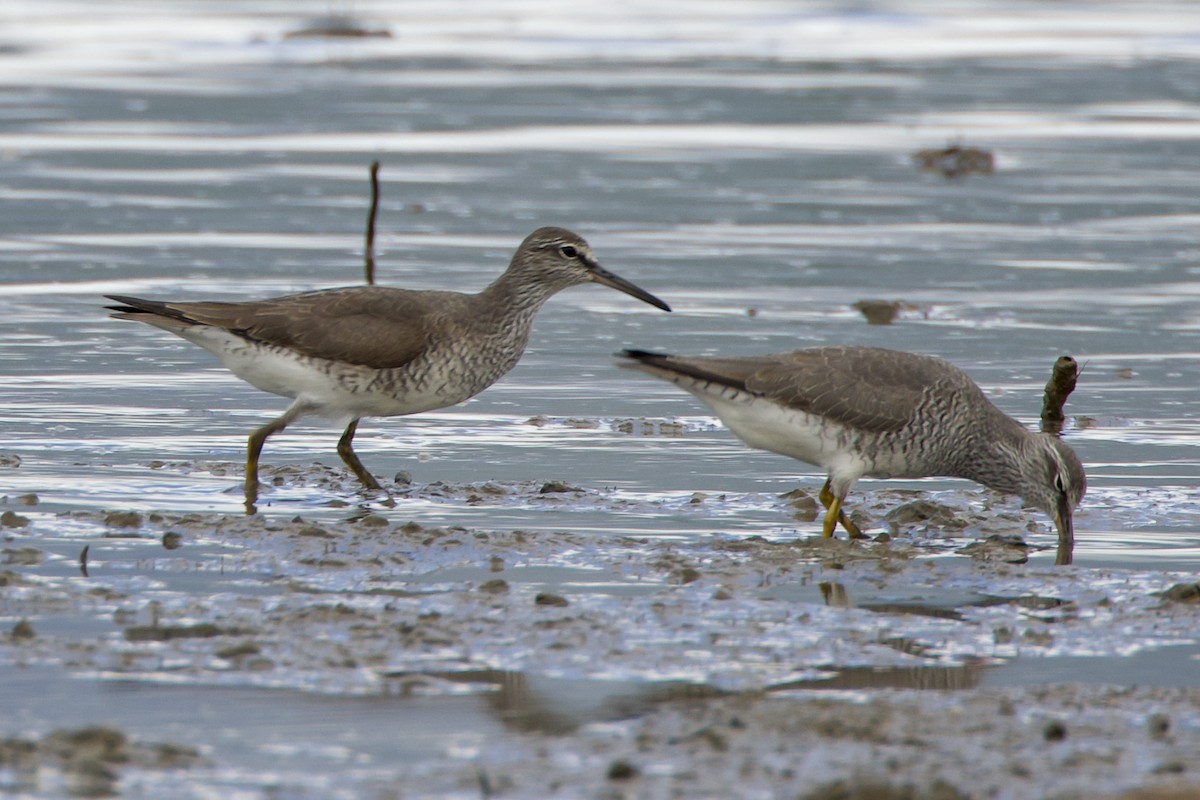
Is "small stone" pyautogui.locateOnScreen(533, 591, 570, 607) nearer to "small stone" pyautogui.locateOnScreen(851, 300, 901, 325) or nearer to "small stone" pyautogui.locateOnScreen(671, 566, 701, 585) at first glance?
"small stone" pyautogui.locateOnScreen(671, 566, 701, 585)

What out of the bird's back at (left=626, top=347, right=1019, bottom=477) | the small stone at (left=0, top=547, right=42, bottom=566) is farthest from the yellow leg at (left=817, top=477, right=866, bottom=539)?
the small stone at (left=0, top=547, right=42, bottom=566)

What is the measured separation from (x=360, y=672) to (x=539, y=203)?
10879mm

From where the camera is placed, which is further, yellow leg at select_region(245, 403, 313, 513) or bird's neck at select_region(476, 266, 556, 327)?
bird's neck at select_region(476, 266, 556, 327)

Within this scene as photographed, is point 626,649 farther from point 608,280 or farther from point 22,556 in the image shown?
point 608,280

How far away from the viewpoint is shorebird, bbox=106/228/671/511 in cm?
924

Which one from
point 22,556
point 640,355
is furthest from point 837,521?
point 22,556

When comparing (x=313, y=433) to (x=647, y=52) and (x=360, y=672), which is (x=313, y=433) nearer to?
(x=360, y=672)

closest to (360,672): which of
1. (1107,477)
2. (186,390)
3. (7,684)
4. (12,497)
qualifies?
(7,684)

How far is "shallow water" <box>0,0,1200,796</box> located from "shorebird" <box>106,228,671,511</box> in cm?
40

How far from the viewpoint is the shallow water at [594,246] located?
28.5 ft

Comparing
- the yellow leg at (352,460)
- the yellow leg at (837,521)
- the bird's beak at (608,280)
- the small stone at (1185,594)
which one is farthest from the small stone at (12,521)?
the small stone at (1185,594)

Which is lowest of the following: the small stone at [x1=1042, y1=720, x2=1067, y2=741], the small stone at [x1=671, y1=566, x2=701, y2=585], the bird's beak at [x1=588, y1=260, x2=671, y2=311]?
the small stone at [x1=1042, y1=720, x2=1067, y2=741]

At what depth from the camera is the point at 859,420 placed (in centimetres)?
859

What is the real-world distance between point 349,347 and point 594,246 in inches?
234
